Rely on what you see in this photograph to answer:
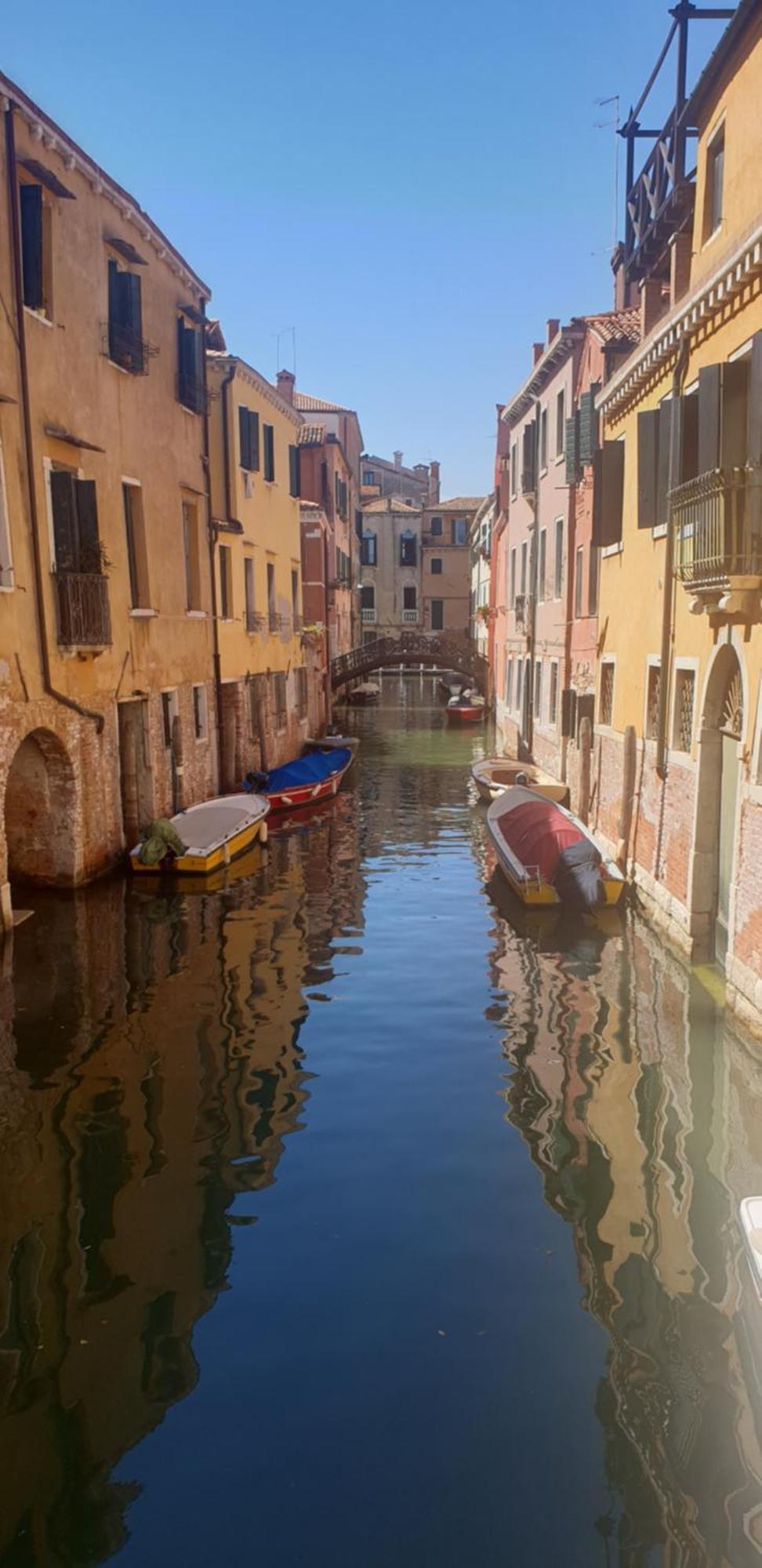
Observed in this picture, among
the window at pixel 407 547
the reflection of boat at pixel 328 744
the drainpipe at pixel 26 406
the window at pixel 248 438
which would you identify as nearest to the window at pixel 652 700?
the drainpipe at pixel 26 406

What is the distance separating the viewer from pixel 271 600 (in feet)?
81.7

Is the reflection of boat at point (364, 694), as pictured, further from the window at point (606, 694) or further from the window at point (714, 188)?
the window at point (714, 188)

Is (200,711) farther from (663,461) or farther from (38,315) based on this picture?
(663,461)

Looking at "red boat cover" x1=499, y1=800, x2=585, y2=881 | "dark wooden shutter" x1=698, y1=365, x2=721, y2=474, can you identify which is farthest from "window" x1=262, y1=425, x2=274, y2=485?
"dark wooden shutter" x1=698, y1=365, x2=721, y2=474

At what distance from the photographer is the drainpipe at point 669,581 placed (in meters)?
11.6

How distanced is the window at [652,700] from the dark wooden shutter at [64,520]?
7.37 m

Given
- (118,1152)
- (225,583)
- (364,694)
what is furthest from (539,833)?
(364,694)

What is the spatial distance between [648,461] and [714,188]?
2.91 meters

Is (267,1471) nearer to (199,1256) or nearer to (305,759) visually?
(199,1256)

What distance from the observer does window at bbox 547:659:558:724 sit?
22.3 metres

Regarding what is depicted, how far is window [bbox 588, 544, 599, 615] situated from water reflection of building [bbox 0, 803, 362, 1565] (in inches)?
308

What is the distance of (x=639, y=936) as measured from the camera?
1275cm

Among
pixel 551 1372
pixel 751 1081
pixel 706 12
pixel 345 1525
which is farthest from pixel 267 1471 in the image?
pixel 706 12

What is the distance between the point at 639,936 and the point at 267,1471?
8.97m
